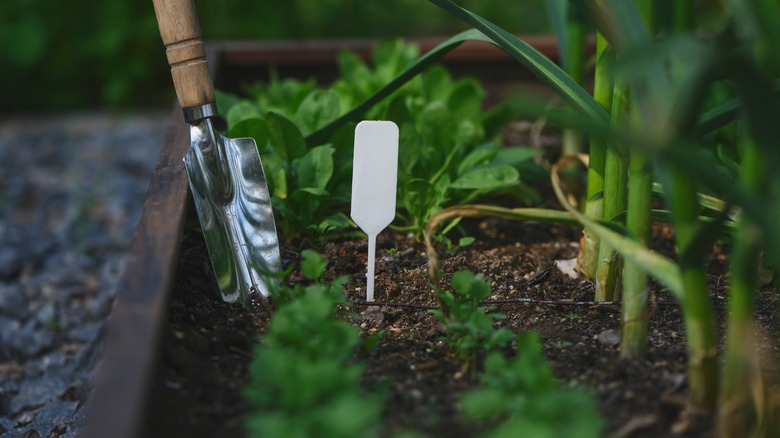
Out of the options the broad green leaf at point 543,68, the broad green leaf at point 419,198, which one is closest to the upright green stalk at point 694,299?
the broad green leaf at point 543,68

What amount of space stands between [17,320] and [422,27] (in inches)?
97.2

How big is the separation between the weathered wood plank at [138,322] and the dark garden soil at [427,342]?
0.25ft

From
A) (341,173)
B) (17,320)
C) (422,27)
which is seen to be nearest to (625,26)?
(341,173)

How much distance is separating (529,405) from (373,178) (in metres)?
0.54

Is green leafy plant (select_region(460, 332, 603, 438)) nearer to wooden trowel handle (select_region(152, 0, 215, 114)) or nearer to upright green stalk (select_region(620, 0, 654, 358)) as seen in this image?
upright green stalk (select_region(620, 0, 654, 358))

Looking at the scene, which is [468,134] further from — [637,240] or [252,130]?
[637,240]

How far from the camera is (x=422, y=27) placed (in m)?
3.89

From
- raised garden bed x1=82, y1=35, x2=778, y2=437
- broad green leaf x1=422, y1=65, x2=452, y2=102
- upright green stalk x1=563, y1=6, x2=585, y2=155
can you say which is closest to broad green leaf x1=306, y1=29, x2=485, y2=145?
raised garden bed x1=82, y1=35, x2=778, y2=437

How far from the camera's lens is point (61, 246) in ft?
7.82

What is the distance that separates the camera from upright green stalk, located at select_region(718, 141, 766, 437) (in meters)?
0.82

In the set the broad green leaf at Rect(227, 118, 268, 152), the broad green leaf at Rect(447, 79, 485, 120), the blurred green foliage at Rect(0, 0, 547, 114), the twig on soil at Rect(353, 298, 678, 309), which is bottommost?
the twig on soil at Rect(353, 298, 678, 309)

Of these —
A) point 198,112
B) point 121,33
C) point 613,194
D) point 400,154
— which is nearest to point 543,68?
point 613,194

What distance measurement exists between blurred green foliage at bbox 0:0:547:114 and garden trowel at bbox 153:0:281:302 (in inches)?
73.6

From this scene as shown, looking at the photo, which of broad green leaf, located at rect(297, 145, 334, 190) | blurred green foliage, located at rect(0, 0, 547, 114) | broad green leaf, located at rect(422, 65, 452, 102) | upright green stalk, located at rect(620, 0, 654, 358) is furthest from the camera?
blurred green foliage, located at rect(0, 0, 547, 114)
